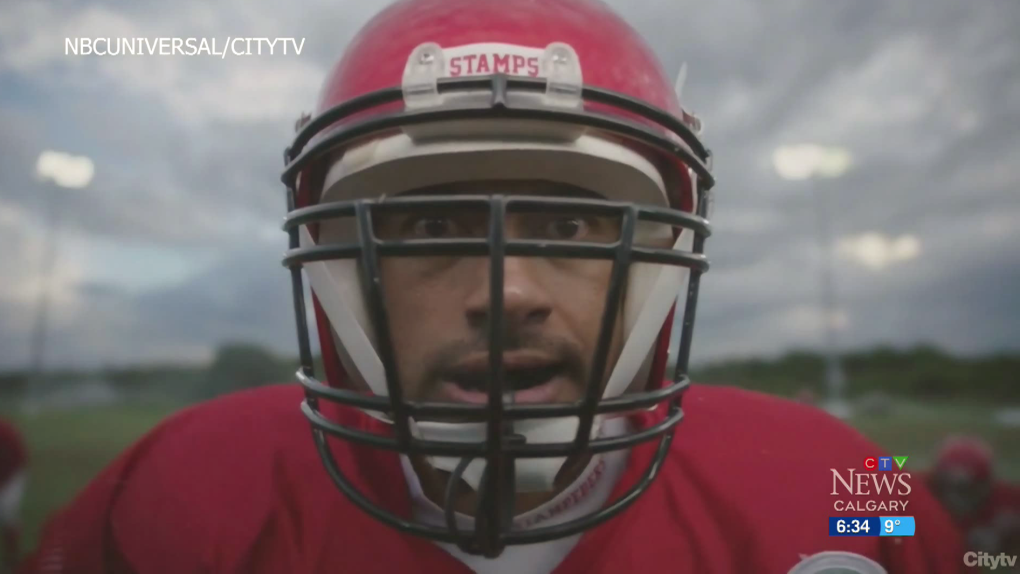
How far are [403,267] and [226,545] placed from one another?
36 centimetres

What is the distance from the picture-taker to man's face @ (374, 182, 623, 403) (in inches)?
25.0

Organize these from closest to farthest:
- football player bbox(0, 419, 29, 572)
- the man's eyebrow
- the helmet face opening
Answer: the helmet face opening, the man's eyebrow, football player bbox(0, 419, 29, 572)

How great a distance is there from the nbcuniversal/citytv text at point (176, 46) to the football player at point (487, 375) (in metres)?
0.12

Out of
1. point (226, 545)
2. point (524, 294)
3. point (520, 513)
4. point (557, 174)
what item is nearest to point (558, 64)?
point (557, 174)

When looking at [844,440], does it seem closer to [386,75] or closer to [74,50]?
[386,75]

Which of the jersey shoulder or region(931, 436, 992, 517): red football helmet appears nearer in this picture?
the jersey shoulder

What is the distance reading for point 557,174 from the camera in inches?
27.5

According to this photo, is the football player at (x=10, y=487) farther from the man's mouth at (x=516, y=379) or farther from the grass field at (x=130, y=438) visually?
the man's mouth at (x=516, y=379)

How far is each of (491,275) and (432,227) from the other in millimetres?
194

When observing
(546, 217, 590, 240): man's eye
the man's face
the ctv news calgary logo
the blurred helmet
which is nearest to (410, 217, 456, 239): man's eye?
the man's face

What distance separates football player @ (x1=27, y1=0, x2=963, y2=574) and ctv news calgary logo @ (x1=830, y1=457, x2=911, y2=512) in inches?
0.7

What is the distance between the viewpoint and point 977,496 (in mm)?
955

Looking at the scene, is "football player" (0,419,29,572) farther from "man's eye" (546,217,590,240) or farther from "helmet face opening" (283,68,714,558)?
"man's eye" (546,217,590,240)

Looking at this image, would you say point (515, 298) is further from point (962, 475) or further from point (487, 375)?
point (962, 475)
